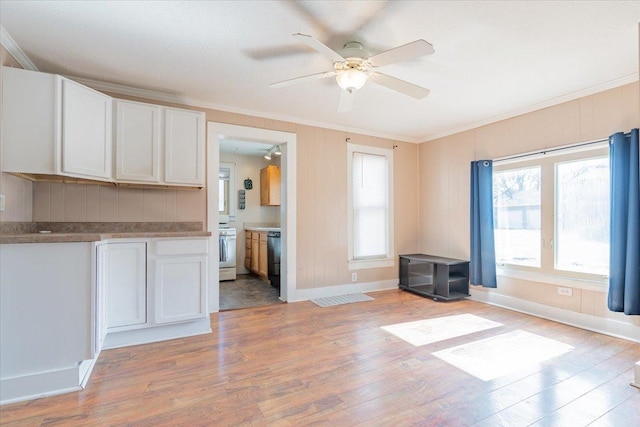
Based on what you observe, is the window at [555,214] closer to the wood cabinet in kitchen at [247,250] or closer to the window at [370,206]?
the window at [370,206]

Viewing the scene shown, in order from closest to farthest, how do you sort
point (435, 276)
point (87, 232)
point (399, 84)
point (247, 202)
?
point (399, 84), point (87, 232), point (435, 276), point (247, 202)

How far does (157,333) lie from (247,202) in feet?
12.9

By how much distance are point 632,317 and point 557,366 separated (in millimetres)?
1193

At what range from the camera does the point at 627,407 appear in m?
1.81

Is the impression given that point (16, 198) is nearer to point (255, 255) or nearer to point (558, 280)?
point (255, 255)

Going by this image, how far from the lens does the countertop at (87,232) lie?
6.47 ft

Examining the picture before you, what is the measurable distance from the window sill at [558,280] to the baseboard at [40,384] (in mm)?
4384

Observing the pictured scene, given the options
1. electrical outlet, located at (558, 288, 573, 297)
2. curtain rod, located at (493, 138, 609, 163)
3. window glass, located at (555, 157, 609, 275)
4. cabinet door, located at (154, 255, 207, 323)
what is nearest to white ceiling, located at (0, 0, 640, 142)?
curtain rod, located at (493, 138, 609, 163)

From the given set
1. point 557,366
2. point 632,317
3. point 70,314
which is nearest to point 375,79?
point 557,366

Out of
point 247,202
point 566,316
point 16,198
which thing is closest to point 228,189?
point 247,202

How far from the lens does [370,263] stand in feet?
15.6

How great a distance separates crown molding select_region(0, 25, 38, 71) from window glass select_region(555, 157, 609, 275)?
513cm

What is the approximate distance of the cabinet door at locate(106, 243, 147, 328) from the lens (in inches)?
103

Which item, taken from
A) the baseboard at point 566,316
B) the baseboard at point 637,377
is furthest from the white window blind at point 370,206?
the baseboard at point 637,377
